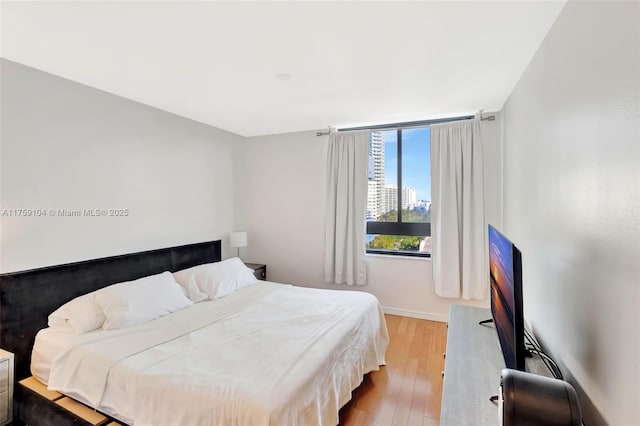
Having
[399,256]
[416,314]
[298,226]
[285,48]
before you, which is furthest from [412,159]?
[285,48]

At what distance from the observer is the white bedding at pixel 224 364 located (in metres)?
1.44

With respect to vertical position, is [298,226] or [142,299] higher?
[298,226]

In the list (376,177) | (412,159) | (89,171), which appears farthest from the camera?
(376,177)

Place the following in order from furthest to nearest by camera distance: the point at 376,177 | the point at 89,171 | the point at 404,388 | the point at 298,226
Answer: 1. the point at 298,226
2. the point at 376,177
3. the point at 89,171
4. the point at 404,388

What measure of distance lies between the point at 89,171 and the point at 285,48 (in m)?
2.05

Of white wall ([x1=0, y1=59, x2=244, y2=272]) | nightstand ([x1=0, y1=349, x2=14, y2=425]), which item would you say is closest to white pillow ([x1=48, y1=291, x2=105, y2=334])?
nightstand ([x1=0, y1=349, x2=14, y2=425])

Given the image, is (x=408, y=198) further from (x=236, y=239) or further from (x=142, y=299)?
(x=142, y=299)

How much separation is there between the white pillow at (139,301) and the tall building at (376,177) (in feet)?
8.27

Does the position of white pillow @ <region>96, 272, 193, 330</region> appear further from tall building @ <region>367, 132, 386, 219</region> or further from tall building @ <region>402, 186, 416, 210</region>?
tall building @ <region>402, 186, 416, 210</region>

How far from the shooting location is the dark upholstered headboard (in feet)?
6.71

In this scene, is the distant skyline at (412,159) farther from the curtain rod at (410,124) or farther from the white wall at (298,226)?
the white wall at (298,226)

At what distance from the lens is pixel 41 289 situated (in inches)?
86.8

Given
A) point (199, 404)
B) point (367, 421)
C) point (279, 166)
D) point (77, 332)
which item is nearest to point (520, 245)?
point (367, 421)

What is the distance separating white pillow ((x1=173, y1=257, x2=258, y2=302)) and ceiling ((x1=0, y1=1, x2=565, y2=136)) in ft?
5.85
